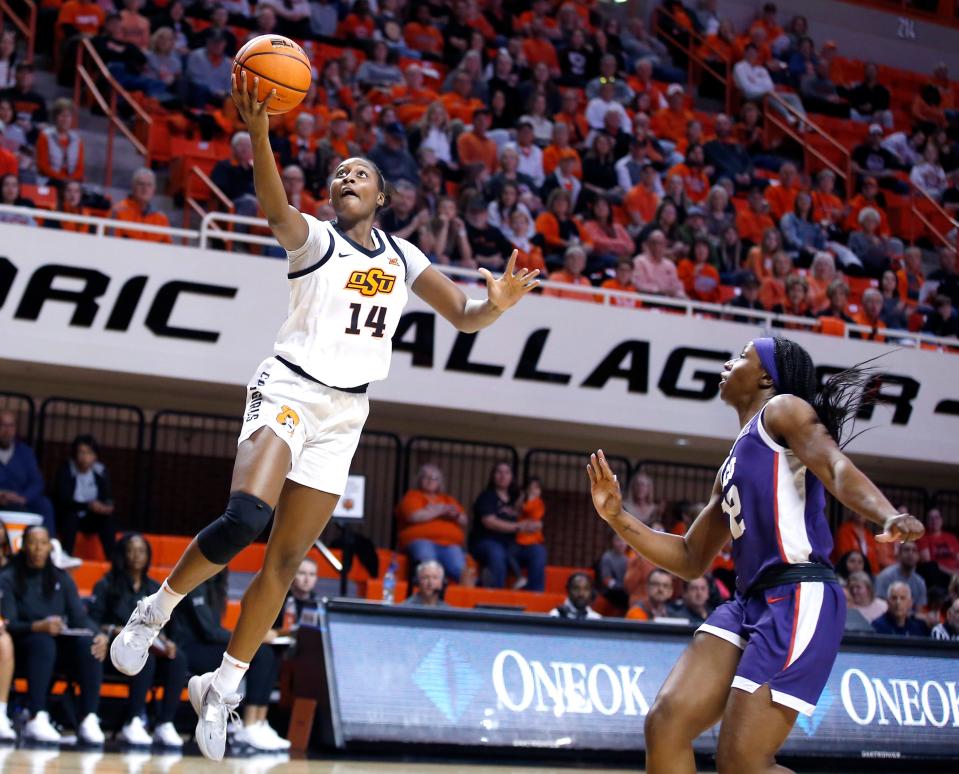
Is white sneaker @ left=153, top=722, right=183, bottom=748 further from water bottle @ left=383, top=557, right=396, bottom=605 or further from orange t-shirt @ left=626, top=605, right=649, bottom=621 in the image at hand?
orange t-shirt @ left=626, top=605, right=649, bottom=621

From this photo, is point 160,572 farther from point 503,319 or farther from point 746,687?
point 746,687

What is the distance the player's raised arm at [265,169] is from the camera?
5215 mm

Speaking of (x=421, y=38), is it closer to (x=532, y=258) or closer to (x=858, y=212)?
(x=532, y=258)

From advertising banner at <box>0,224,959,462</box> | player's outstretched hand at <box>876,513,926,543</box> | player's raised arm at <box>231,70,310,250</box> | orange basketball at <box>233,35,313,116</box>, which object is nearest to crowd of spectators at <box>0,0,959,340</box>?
advertising banner at <box>0,224,959,462</box>

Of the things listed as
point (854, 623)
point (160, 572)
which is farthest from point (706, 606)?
point (160, 572)

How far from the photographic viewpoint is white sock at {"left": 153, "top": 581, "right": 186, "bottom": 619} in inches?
221

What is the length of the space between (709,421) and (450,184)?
3.80 m

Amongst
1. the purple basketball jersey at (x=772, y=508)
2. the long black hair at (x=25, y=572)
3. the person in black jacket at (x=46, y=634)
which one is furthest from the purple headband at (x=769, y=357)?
the long black hair at (x=25, y=572)

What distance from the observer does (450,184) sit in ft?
50.0

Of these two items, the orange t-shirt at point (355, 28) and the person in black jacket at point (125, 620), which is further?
the orange t-shirt at point (355, 28)

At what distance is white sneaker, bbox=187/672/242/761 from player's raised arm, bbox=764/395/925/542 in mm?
2405

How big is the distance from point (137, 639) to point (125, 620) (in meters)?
4.46

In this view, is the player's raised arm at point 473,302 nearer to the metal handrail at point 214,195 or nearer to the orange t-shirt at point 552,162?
the metal handrail at point 214,195

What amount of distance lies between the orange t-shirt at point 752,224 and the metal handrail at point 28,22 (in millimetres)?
8117
